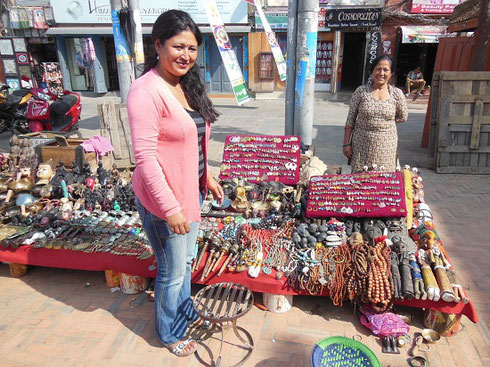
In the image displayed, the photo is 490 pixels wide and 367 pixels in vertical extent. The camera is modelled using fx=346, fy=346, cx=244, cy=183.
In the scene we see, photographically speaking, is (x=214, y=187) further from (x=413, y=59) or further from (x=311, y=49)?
(x=413, y=59)

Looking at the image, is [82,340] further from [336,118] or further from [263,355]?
[336,118]

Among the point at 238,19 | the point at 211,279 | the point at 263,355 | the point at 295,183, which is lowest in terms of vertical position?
the point at 263,355

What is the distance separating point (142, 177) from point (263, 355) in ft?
4.93

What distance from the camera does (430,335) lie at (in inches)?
96.9

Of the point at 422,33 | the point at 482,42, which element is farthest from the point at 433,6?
the point at 482,42

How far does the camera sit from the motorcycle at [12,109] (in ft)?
27.0

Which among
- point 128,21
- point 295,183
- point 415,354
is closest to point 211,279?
point 415,354

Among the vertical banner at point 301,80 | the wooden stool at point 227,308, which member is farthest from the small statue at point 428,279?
the vertical banner at point 301,80

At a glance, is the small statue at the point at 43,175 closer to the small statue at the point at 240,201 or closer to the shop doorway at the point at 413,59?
the small statue at the point at 240,201

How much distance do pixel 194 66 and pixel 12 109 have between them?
326 inches

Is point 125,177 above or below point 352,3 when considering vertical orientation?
below

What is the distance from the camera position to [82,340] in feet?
8.21

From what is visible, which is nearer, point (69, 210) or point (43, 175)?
point (69, 210)

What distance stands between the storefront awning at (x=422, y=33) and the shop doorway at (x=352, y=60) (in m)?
3.33
